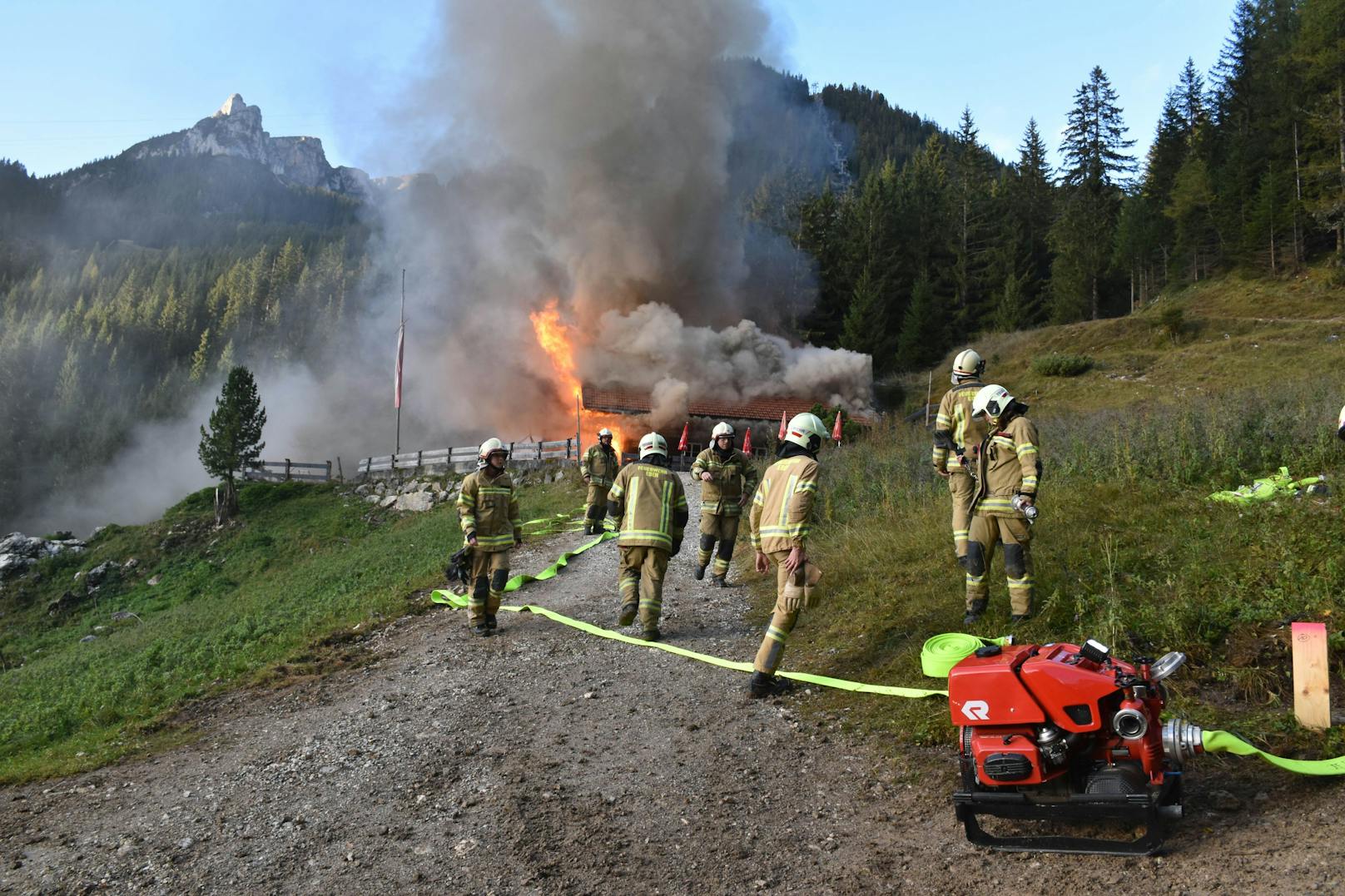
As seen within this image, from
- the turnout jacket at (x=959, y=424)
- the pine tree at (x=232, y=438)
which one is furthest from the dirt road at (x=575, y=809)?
the pine tree at (x=232, y=438)

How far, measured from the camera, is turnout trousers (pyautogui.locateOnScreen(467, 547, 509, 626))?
8977mm

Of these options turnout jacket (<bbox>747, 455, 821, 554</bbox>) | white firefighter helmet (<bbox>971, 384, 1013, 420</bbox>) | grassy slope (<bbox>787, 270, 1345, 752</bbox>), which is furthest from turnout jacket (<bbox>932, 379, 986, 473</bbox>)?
turnout jacket (<bbox>747, 455, 821, 554</bbox>)

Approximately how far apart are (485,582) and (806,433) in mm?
4327

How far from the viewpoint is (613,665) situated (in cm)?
745

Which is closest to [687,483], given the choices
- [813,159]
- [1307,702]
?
[1307,702]

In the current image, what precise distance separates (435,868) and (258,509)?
92.2 ft

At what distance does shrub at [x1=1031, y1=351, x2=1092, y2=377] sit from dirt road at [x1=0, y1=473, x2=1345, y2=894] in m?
30.3

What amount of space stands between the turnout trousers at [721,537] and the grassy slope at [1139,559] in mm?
1191

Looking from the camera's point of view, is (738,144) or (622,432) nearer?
(622,432)

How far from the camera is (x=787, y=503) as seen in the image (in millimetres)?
6102

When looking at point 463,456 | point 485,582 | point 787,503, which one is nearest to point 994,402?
point 787,503

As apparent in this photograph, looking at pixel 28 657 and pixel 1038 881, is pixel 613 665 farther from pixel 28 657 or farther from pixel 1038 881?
pixel 28 657

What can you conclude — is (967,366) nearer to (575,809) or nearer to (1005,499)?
(1005,499)

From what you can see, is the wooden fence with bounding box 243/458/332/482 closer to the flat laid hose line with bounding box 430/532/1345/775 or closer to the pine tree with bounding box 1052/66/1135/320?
the flat laid hose line with bounding box 430/532/1345/775
